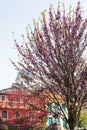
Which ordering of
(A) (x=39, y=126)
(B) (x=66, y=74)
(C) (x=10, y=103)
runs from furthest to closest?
(C) (x=10, y=103) → (A) (x=39, y=126) → (B) (x=66, y=74)

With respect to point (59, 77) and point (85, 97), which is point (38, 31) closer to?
point (59, 77)

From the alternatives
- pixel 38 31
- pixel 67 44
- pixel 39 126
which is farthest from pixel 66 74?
pixel 39 126

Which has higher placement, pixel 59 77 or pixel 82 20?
pixel 82 20

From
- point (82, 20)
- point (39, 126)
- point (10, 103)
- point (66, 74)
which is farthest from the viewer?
point (10, 103)

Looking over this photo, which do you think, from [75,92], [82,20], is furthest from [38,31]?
[75,92]

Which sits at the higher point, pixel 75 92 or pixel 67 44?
pixel 67 44

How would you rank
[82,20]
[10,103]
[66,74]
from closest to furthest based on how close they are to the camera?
1. [66,74]
2. [82,20]
3. [10,103]

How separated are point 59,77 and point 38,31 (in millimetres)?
2436

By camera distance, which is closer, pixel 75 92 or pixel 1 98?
pixel 75 92

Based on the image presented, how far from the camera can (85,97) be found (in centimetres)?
1465

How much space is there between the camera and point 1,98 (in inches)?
2203

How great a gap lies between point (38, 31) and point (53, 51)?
1.31 metres

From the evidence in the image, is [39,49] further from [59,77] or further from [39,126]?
[39,126]

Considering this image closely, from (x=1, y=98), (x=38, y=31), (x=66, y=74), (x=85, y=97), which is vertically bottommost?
(x=85, y=97)
